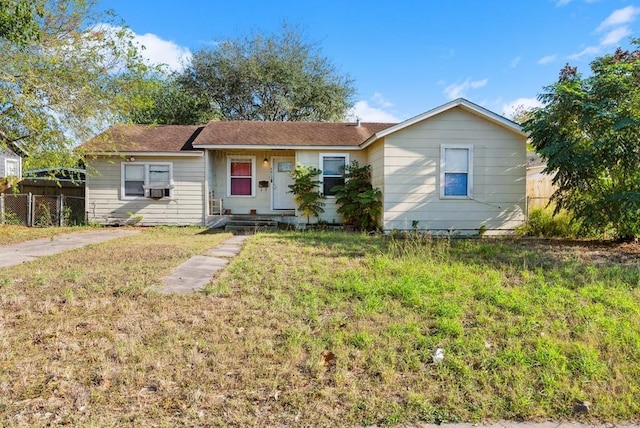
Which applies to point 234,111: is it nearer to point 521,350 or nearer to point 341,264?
point 341,264

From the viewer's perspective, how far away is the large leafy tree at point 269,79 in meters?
22.8

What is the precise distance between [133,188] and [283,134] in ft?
17.3

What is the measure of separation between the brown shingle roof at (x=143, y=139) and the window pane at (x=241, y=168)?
157cm

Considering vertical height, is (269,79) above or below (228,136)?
above

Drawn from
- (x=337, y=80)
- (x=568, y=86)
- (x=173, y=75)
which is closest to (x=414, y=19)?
(x=568, y=86)

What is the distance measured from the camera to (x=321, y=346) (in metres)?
3.10

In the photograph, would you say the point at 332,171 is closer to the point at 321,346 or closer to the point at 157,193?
the point at 157,193

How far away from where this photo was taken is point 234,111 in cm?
2431

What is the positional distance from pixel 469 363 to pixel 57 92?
1070 centimetres

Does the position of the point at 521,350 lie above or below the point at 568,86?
below

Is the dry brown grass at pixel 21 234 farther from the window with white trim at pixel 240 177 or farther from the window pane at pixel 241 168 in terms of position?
the window pane at pixel 241 168

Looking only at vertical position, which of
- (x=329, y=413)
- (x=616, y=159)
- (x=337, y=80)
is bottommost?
(x=329, y=413)

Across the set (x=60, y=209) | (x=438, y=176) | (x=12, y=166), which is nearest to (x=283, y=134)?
(x=438, y=176)

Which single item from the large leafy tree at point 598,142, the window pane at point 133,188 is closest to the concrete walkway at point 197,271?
the window pane at point 133,188
